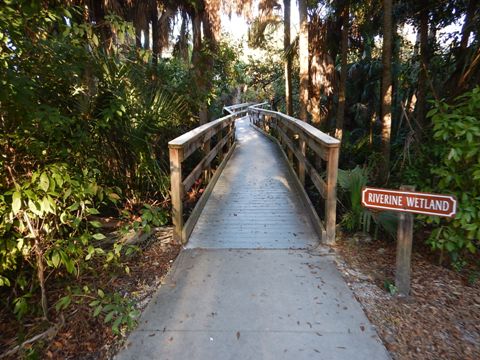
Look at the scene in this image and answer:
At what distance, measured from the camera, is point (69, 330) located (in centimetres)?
256

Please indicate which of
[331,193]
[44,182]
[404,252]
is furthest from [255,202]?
[44,182]

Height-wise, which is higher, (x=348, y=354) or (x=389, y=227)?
(x=389, y=227)

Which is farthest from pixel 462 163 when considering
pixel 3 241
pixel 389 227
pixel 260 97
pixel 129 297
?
pixel 260 97

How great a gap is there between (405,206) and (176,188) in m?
2.29

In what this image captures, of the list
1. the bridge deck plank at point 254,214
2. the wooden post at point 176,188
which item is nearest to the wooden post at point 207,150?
the bridge deck plank at point 254,214

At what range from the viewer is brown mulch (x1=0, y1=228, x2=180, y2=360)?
92.8 inches

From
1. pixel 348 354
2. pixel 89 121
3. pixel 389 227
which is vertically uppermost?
pixel 89 121

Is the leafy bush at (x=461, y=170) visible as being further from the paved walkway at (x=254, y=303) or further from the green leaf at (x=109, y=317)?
the green leaf at (x=109, y=317)

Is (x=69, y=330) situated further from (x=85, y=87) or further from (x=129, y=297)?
(x=85, y=87)

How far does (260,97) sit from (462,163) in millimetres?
33001

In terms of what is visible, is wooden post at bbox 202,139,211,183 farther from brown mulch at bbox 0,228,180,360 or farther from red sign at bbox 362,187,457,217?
red sign at bbox 362,187,457,217

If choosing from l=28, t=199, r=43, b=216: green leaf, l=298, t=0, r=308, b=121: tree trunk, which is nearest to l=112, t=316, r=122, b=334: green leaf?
l=28, t=199, r=43, b=216: green leaf

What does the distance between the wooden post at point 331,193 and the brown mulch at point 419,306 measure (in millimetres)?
206

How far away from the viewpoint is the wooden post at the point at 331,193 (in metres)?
3.80
